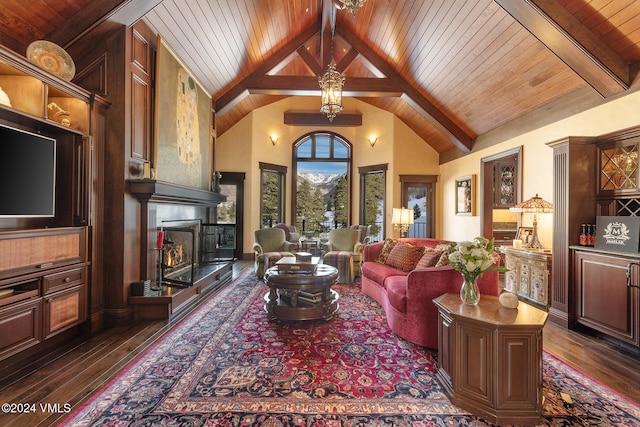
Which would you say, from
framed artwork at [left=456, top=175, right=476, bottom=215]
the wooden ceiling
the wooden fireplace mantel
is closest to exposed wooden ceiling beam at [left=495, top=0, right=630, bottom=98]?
the wooden ceiling

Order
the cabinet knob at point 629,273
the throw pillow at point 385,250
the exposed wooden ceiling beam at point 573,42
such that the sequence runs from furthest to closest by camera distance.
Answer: the throw pillow at point 385,250, the exposed wooden ceiling beam at point 573,42, the cabinet knob at point 629,273

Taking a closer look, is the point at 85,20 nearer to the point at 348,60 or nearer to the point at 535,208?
the point at 348,60

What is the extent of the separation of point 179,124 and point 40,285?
267cm

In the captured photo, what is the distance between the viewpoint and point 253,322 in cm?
319

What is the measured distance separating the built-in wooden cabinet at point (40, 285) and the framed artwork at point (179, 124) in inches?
52.7

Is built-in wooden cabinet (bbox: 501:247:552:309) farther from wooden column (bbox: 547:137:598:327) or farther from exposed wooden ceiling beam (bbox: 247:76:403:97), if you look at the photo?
exposed wooden ceiling beam (bbox: 247:76:403:97)

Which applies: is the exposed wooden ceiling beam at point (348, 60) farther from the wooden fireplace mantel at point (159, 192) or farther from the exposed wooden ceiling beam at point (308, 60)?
the wooden fireplace mantel at point (159, 192)

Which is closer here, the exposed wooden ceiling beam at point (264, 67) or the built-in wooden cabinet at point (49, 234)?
the built-in wooden cabinet at point (49, 234)

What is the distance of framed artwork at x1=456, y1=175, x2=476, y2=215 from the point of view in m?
6.00

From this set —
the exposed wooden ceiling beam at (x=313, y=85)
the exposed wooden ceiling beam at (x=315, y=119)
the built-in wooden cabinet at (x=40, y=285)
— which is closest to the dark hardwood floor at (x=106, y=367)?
the built-in wooden cabinet at (x=40, y=285)

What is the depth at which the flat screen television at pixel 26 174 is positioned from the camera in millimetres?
2176

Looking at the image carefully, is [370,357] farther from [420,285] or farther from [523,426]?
[523,426]

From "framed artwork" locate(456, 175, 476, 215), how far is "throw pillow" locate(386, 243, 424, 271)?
3.04 m

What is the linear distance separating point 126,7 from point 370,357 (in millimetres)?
4208
